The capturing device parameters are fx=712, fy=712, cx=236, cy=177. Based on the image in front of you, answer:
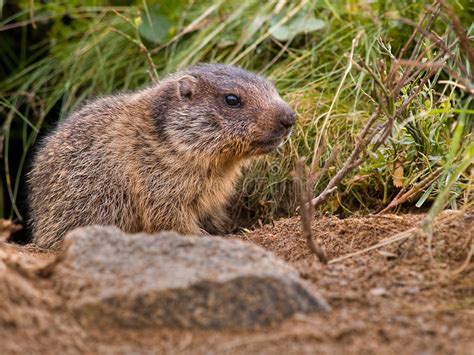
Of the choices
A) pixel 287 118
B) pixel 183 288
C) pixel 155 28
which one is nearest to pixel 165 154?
pixel 287 118

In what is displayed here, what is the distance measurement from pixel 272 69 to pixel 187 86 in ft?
5.93

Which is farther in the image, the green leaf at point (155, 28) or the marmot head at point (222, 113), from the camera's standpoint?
the green leaf at point (155, 28)

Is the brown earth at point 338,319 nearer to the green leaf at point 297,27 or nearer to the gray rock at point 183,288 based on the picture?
the gray rock at point 183,288

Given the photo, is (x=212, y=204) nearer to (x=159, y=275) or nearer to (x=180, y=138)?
(x=180, y=138)

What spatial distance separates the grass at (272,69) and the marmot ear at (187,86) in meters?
1.08

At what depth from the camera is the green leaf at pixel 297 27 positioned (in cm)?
697

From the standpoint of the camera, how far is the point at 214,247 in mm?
3219

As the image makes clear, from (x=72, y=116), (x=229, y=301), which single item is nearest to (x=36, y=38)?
(x=72, y=116)

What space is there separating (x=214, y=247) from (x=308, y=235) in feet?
1.93

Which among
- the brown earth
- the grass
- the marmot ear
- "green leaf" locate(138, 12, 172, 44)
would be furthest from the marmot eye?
"green leaf" locate(138, 12, 172, 44)

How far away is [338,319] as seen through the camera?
2.88 meters

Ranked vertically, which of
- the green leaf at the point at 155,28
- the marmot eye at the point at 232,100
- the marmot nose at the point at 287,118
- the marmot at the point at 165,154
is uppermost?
the green leaf at the point at 155,28

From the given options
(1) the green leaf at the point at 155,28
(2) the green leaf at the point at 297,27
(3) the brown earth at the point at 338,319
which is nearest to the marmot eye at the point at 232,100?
(2) the green leaf at the point at 297,27

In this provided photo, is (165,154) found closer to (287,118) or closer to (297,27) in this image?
(287,118)
